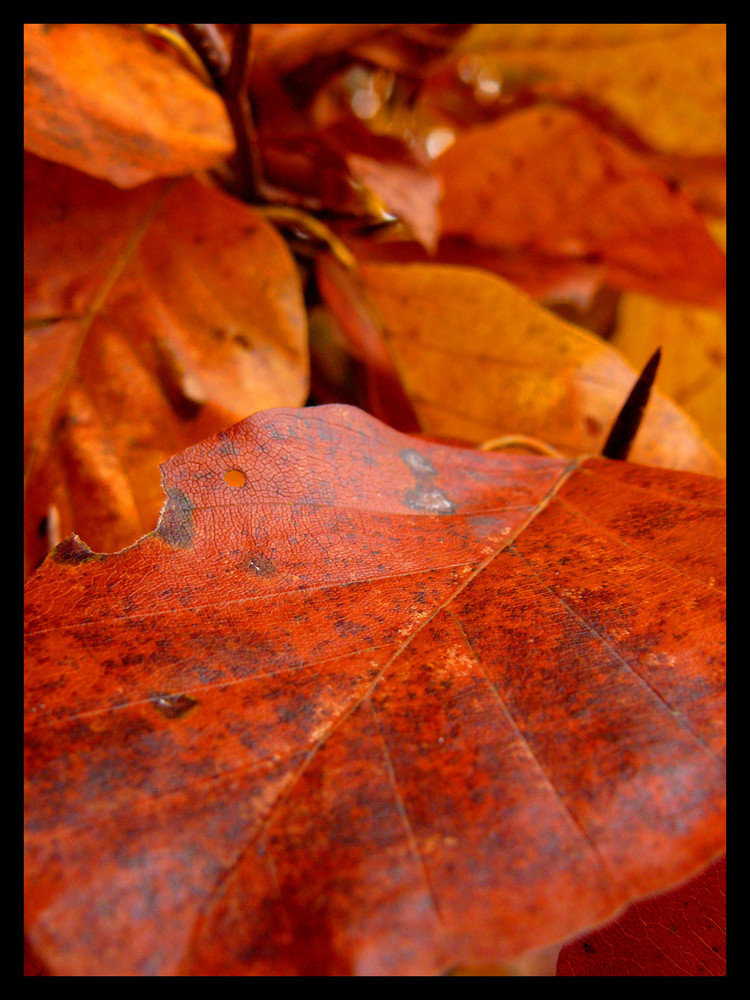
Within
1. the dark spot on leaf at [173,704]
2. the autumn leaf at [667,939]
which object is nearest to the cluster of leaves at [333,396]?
the dark spot on leaf at [173,704]

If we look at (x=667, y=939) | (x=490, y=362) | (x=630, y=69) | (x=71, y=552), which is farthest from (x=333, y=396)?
(x=630, y=69)

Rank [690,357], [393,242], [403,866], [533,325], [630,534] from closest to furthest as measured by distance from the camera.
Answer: [403,866] < [630,534] < [533,325] < [393,242] < [690,357]

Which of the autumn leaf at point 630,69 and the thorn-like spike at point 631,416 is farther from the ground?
the autumn leaf at point 630,69

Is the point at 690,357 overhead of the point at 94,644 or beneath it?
beneath

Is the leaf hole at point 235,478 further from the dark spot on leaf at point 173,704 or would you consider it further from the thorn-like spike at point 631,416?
the thorn-like spike at point 631,416

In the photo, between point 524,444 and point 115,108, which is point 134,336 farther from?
point 524,444

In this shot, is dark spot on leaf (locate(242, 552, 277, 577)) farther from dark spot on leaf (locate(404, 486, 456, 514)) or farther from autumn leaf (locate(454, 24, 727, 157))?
autumn leaf (locate(454, 24, 727, 157))

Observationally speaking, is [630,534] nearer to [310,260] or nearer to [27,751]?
[27,751]

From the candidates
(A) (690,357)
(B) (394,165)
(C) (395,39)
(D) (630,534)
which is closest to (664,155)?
(A) (690,357)
